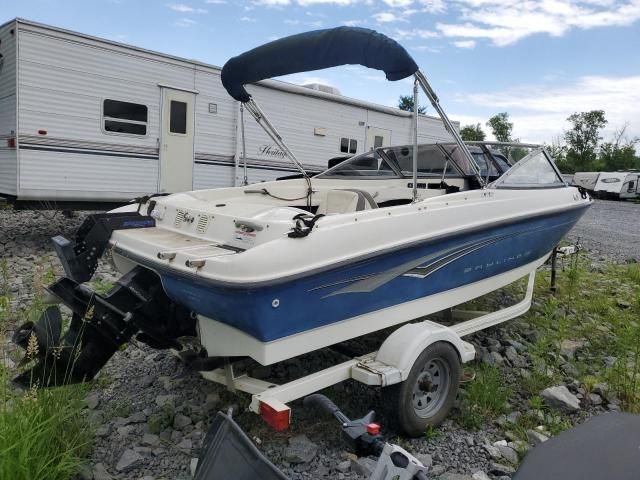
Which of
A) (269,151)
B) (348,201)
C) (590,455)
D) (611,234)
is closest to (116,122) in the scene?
(269,151)

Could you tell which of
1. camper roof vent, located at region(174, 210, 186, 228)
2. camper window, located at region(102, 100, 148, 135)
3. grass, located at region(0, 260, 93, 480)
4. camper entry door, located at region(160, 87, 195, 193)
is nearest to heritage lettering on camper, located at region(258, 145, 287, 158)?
camper entry door, located at region(160, 87, 195, 193)

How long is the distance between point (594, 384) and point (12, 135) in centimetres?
710

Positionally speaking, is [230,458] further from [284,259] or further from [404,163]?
[404,163]

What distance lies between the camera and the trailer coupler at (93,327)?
9.17 ft

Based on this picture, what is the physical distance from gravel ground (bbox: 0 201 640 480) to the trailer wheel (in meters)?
0.12

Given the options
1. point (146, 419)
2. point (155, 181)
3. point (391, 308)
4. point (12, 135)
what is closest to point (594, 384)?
point (391, 308)

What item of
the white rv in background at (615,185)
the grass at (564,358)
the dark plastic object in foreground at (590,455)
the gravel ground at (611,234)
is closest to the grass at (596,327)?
the grass at (564,358)

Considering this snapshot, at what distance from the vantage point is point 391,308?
3221 millimetres

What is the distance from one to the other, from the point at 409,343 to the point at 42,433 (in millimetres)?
→ 1855

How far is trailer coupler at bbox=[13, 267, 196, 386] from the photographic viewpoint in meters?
2.79

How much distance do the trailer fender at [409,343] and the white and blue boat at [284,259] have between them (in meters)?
0.18

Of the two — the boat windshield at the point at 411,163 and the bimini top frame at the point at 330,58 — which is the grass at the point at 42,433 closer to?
the bimini top frame at the point at 330,58

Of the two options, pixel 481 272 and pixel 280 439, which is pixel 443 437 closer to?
pixel 280 439

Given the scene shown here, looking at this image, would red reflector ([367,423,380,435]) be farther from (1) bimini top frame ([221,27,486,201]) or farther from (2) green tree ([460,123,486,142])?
(2) green tree ([460,123,486,142])
